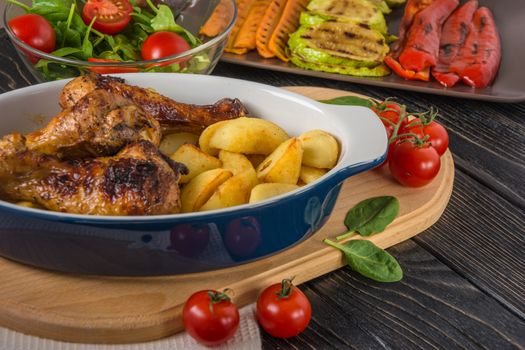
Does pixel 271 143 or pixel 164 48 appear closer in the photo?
pixel 271 143

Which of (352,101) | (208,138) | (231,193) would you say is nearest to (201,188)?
(231,193)

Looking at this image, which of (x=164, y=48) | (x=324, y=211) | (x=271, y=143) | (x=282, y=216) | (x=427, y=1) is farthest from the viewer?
(x=427, y=1)

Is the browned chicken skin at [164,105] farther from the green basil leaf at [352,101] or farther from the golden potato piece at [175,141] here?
the green basil leaf at [352,101]

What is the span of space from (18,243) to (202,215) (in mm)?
515

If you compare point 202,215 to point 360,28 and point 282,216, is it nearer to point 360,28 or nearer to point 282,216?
point 282,216

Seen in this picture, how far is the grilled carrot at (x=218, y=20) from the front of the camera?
3344mm

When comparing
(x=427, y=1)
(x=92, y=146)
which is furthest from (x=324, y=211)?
(x=427, y=1)

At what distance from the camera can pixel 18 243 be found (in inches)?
76.3

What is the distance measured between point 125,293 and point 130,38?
1.68m

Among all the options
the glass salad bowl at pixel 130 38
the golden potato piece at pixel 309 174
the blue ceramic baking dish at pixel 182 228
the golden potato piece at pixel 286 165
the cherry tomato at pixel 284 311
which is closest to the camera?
the blue ceramic baking dish at pixel 182 228

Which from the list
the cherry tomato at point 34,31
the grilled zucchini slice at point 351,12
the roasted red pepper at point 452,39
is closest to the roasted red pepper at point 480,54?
the roasted red pepper at point 452,39

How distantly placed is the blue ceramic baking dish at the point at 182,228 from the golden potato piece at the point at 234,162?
27cm

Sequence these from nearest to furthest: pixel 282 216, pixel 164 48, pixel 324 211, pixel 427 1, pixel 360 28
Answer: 1. pixel 282 216
2. pixel 324 211
3. pixel 164 48
4. pixel 360 28
5. pixel 427 1

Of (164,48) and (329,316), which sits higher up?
(164,48)
